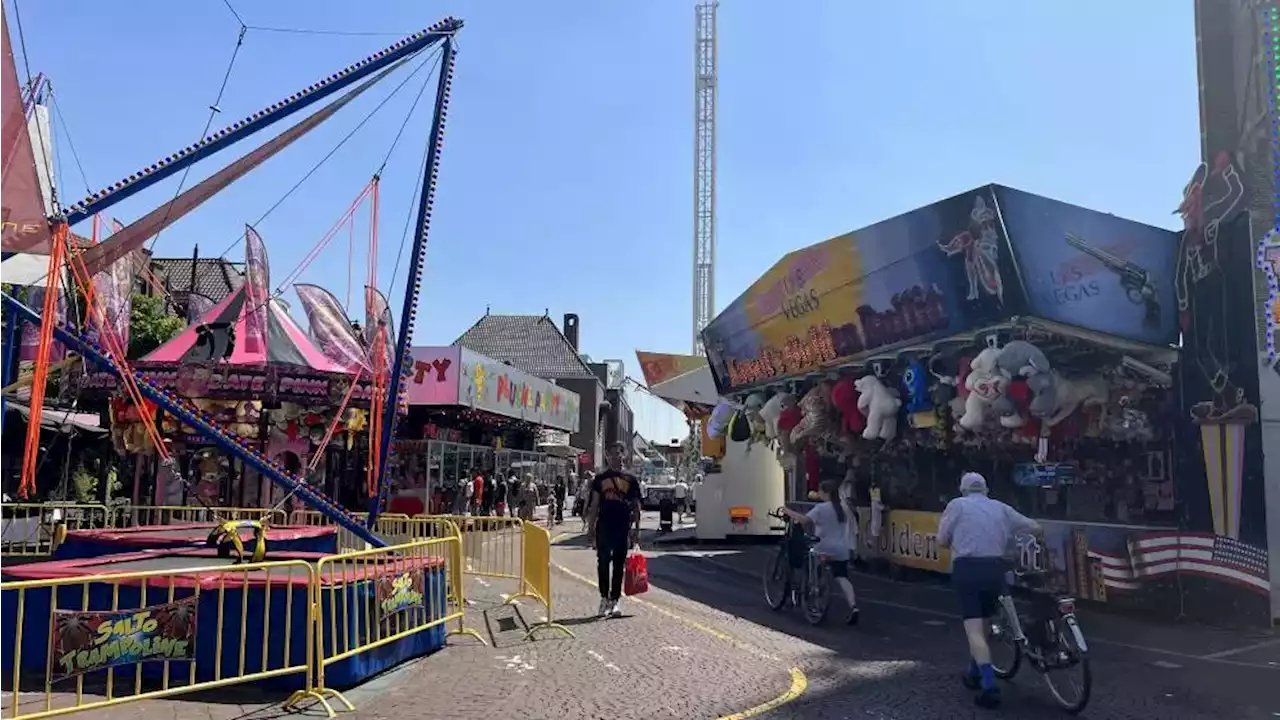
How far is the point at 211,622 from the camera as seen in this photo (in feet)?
22.6

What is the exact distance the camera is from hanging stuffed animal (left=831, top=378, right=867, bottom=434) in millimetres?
14969

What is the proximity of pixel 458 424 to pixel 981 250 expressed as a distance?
20.1 metres

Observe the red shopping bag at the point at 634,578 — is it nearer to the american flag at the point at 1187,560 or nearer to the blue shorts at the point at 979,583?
the blue shorts at the point at 979,583

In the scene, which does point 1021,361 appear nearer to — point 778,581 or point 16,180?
point 778,581

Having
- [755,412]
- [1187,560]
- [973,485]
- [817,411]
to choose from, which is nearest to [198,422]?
[973,485]

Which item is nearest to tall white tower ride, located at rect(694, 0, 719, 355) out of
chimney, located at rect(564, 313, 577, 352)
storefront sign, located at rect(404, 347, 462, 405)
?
chimney, located at rect(564, 313, 577, 352)

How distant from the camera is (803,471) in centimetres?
2073

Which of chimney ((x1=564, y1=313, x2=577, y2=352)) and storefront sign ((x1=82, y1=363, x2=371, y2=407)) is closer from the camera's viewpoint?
storefront sign ((x1=82, y1=363, x2=371, y2=407))

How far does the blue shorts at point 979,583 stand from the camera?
7.15 meters

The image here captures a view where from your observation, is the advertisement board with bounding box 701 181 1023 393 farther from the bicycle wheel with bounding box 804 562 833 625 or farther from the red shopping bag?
the red shopping bag

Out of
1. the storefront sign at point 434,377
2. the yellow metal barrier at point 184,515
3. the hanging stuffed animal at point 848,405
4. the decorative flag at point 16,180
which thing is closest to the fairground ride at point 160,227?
the decorative flag at point 16,180

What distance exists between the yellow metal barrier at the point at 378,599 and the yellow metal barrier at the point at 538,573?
2.49ft

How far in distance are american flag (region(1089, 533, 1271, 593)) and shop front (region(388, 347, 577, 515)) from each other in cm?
1599

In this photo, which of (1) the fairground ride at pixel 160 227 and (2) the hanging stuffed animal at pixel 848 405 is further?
(2) the hanging stuffed animal at pixel 848 405
